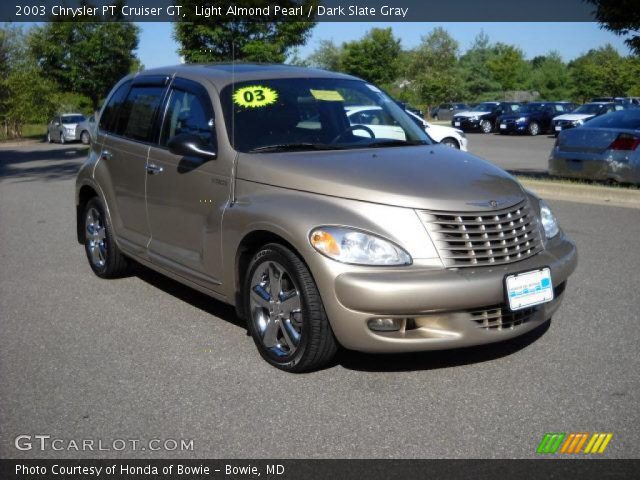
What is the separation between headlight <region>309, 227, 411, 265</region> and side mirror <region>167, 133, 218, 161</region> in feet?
4.18

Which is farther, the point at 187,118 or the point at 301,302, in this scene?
the point at 187,118

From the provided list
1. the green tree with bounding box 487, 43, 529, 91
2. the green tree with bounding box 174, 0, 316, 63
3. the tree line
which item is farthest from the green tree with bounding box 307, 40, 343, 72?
the green tree with bounding box 174, 0, 316, 63

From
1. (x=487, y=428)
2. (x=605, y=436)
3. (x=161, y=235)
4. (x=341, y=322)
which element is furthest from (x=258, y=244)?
(x=605, y=436)

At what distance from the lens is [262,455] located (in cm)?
344

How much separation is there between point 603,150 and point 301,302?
364 inches

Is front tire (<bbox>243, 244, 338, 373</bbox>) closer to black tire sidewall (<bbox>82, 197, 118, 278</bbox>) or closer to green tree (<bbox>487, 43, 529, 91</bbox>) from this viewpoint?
black tire sidewall (<bbox>82, 197, 118, 278</bbox>)

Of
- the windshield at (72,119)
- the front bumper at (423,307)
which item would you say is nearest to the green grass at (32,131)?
the windshield at (72,119)

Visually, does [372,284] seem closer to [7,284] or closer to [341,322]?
[341,322]

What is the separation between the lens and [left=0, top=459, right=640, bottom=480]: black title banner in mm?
3230

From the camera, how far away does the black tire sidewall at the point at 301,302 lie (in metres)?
4.23

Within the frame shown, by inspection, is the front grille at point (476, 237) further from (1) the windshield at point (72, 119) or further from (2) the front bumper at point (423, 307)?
(1) the windshield at point (72, 119)

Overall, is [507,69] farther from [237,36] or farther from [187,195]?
[187,195]

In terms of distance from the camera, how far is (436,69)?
65.4 meters

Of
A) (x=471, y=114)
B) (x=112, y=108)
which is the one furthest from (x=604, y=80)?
(x=112, y=108)
